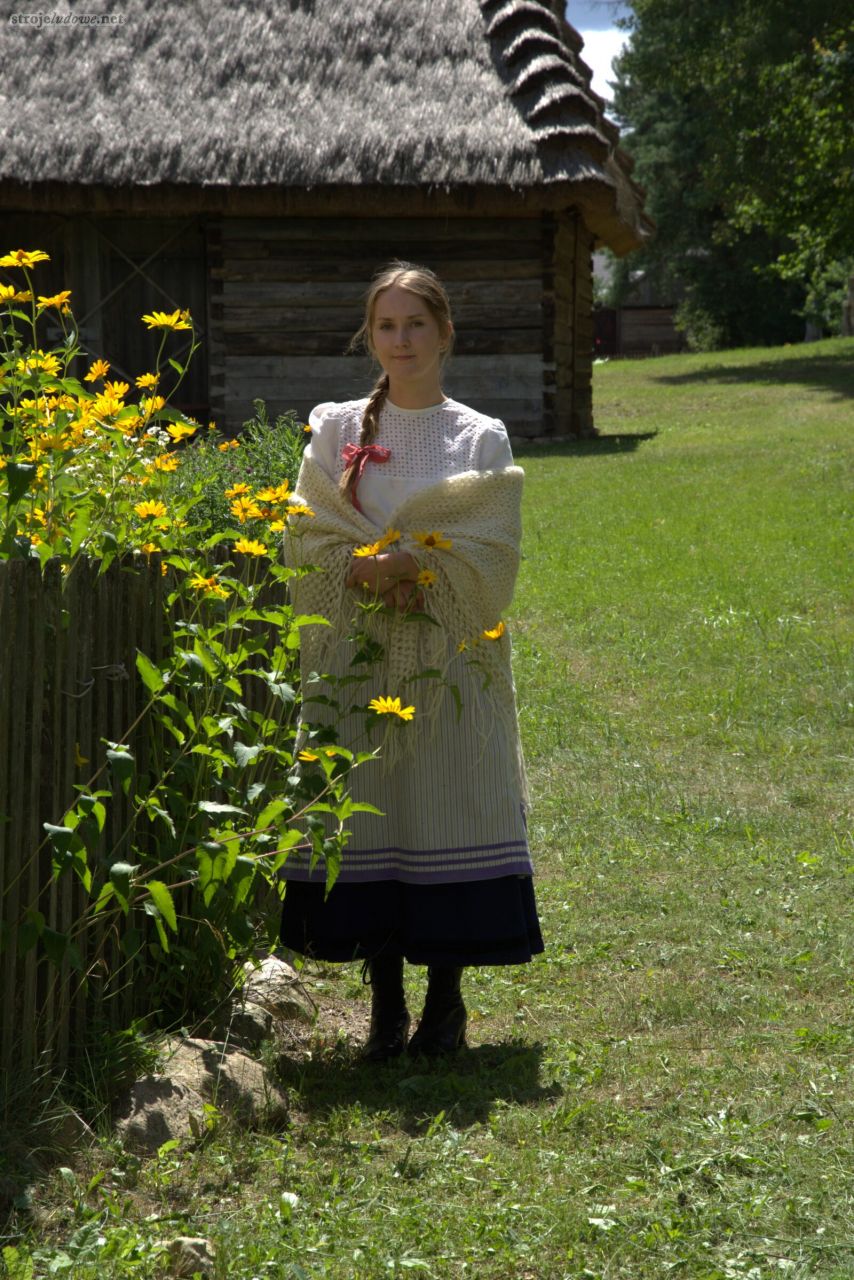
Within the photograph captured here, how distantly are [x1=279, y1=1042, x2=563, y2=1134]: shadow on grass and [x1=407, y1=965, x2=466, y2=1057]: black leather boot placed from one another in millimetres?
33

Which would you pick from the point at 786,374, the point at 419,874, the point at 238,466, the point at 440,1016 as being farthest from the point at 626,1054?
the point at 786,374

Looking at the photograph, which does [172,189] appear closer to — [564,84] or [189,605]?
[564,84]

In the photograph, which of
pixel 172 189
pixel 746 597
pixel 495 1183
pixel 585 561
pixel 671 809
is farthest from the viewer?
pixel 172 189

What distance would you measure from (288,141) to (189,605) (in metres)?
10.2

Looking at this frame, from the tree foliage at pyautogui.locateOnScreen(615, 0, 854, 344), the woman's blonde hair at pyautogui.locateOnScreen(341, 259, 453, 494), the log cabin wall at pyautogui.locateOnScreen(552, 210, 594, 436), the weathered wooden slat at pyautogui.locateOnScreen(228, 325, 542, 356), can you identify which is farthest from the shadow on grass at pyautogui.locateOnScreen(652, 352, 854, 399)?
the woman's blonde hair at pyautogui.locateOnScreen(341, 259, 453, 494)

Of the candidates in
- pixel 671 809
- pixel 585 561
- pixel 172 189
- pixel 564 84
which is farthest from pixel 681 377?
pixel 671 809

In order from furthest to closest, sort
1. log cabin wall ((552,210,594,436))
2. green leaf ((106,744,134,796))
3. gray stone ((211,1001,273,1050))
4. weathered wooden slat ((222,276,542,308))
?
log cabin wall ((552,210,594,436)) < weathered wooden slat ((222,276,542,308)) < gray stone ((211,1001,273,1050)) < green leaf ((106,744,134,796))

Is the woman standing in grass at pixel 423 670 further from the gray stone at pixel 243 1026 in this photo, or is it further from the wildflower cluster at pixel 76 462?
the wildflower cluster at pixel 76 462

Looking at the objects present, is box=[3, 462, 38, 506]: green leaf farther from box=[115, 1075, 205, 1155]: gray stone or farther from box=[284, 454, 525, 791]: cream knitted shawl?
box=[115, 1075, 205, 1155]: gray stone

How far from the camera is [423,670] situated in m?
3.28

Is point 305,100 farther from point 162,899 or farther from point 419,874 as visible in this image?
point 162,899

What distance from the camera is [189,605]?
3.36m

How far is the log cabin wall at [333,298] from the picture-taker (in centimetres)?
1349

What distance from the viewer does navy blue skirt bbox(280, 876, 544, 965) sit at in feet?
10.8
